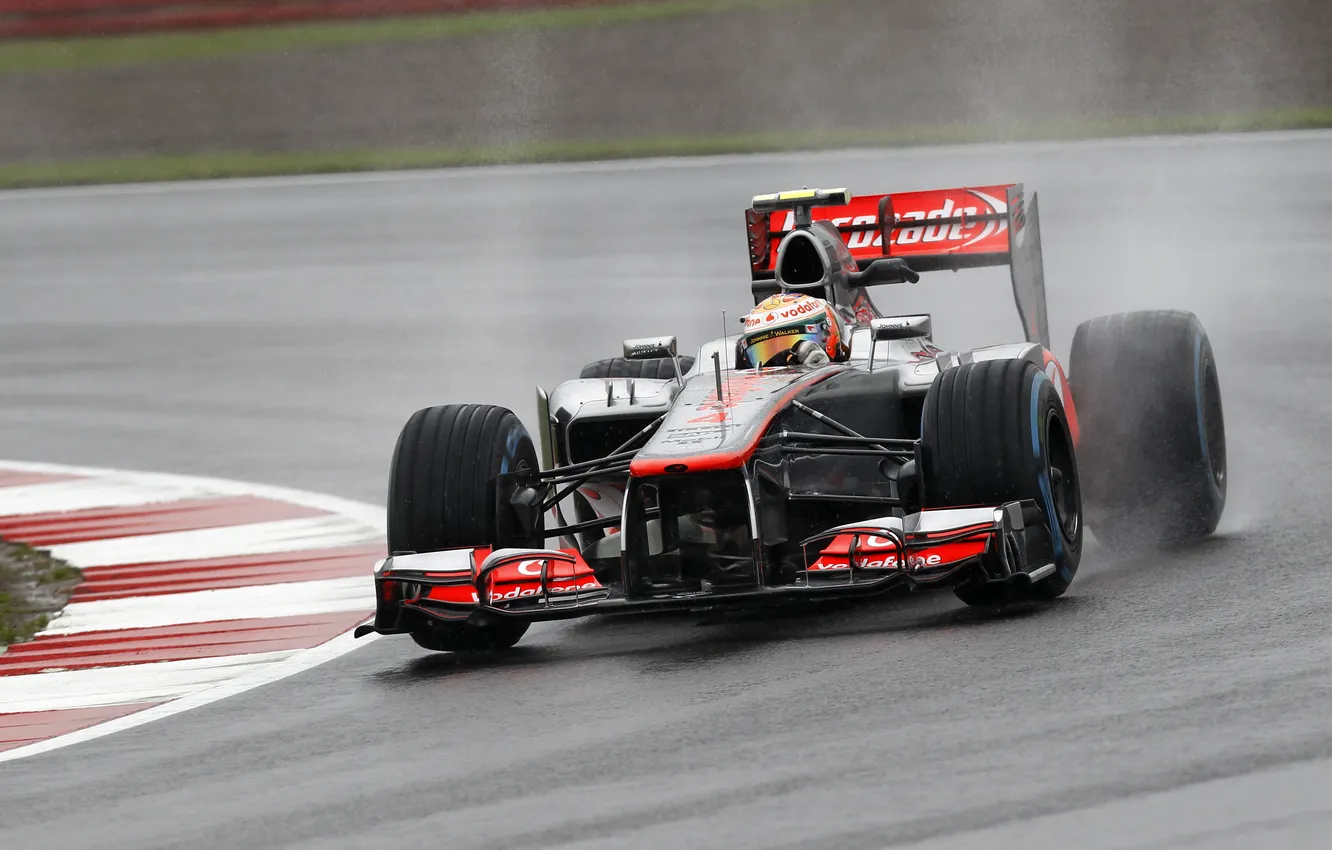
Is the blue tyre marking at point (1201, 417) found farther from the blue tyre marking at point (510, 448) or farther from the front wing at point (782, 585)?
the blue tyre marking at point (510, 448)

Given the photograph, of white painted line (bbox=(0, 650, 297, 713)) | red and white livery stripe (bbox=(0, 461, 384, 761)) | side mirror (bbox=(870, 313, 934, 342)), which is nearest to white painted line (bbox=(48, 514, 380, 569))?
red and white livery stripe (bbox=(0, 461, 384, 761))

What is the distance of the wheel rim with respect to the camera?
7531mm

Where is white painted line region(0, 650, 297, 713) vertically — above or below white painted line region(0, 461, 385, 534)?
below

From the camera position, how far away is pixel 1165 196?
18.2 meters

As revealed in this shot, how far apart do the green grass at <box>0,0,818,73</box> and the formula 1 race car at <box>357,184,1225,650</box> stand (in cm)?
2062

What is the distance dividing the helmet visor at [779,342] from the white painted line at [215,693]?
198cm

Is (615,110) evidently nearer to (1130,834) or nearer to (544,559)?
(544,559)

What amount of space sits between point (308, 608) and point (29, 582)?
1752 millimetres

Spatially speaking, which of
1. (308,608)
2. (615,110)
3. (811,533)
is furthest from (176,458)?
Answer: (615,110)

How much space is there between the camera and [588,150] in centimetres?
2377

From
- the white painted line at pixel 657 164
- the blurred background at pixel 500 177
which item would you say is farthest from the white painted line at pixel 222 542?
the white painted line at pixel 657 164

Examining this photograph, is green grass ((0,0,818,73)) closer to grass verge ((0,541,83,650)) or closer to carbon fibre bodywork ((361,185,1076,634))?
grass verge ((0,541,83,650))

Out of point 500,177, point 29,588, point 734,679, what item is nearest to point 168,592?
point 29,588

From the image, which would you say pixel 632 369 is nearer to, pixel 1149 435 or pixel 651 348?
pixel 651 348
